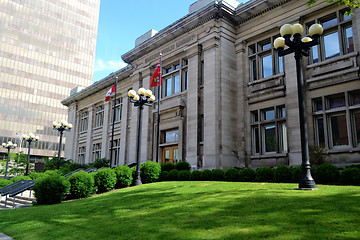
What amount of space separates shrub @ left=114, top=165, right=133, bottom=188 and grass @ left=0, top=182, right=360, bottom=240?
6212mm

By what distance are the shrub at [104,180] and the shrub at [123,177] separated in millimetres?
487

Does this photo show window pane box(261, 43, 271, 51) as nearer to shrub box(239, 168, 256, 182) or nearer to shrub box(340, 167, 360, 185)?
shrub box(239, 168, 256, 182)

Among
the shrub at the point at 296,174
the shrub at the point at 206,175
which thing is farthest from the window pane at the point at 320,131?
the shrub at the point at 206,175

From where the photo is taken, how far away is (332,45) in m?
18.0

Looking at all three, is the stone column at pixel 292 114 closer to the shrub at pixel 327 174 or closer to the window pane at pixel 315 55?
the window pane at pixel 315 55

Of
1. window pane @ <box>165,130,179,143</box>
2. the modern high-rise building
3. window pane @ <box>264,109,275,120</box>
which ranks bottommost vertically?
window pane @ <box>165,130,179,143</box>

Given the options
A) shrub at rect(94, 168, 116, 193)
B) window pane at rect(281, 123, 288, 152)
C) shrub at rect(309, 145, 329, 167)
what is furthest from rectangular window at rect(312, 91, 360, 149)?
shrub at rect(94, 168, 116, 193)

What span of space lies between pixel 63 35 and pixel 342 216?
95.8m

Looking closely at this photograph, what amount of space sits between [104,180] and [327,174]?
36.1 ft

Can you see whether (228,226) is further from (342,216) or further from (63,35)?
(63,35)

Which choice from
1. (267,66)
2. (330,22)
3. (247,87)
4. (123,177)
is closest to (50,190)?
(123,177)

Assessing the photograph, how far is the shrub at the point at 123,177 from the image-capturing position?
17125mm

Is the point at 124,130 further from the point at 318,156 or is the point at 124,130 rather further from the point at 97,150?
the point at 318,156

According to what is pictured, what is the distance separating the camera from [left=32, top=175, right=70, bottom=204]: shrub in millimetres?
14164
